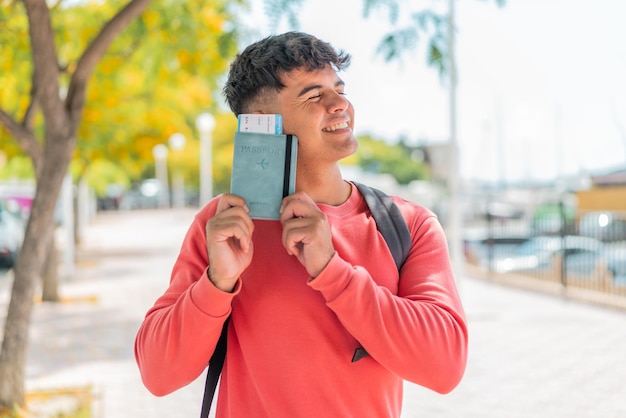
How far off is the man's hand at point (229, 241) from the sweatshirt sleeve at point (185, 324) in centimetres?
3

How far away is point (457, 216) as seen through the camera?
10281mm

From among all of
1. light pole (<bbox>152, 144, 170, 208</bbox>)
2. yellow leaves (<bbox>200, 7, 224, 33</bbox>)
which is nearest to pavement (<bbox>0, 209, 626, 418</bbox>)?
yellow leaves (<bbox>200, 7, 224, 33</bbox>)

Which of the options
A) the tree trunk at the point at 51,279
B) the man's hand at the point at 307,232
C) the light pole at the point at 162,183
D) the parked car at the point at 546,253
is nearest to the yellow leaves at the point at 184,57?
the tree trunk at the point at 51,279

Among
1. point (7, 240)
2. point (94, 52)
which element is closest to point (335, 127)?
point (94, 52)

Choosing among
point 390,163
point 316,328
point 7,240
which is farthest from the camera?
point 390,163

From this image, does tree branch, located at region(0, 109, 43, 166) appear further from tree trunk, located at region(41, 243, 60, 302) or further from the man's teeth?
tree trunk, located at region(41, 243, 60, 302)

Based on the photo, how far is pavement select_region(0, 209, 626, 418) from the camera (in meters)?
6.08

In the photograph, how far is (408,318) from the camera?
1442 millimetres

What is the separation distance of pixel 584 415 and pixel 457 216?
4.70 meters

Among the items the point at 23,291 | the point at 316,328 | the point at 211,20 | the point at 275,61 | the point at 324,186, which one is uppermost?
the point at 211,20

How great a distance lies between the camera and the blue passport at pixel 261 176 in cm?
143

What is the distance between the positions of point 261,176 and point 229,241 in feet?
Result: 0.45

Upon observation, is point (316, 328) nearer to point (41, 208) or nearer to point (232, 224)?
point (232, 224)

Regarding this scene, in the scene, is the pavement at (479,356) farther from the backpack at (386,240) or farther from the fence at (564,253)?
the backpack at (386,240)
